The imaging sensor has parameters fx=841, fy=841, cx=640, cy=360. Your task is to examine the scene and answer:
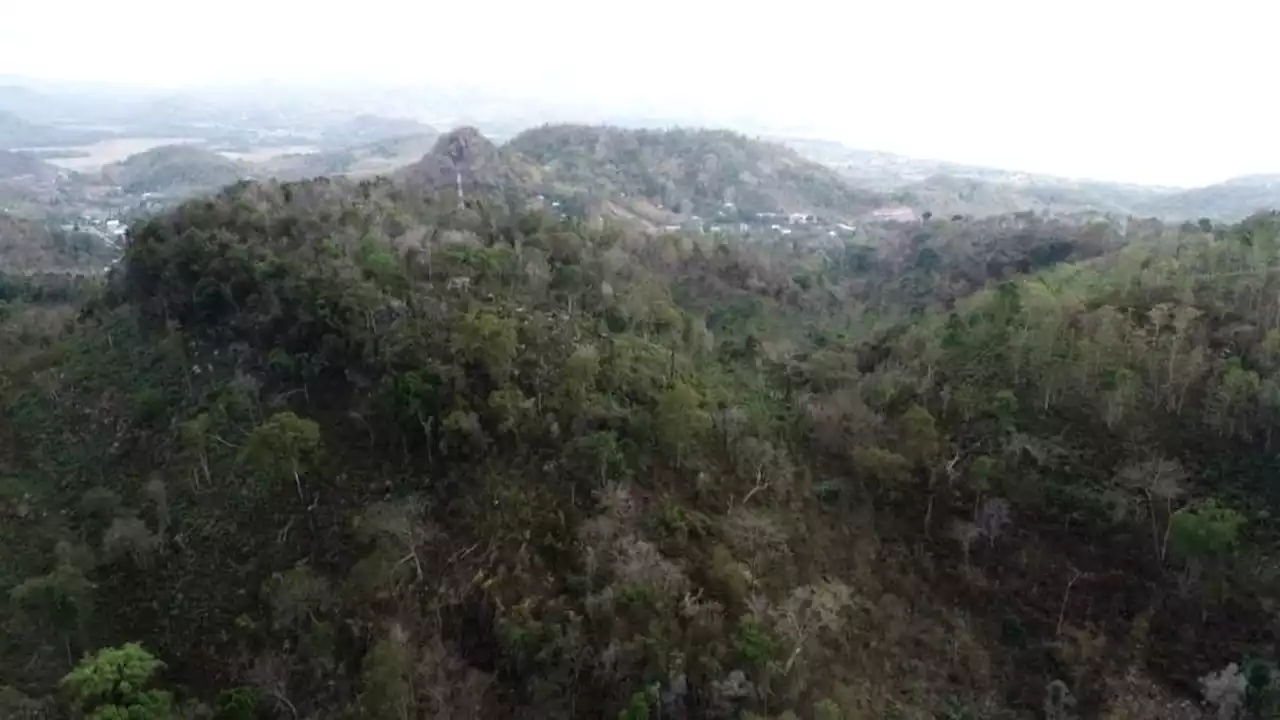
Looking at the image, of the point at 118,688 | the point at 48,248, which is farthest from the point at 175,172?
the point at 118,688

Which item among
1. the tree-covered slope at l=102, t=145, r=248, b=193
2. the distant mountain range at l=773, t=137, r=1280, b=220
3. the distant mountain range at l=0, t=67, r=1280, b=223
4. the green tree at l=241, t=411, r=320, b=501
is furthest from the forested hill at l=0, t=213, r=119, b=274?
the distant mountain range at l=773, t=137, r=1280, b=220

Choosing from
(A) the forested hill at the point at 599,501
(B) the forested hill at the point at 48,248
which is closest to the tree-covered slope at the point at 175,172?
(B) the forested hill at the point at 48,248

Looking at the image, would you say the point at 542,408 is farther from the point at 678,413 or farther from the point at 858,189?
the point at 858,189

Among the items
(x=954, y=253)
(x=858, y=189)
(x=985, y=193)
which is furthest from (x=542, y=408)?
(x=985, y=193)

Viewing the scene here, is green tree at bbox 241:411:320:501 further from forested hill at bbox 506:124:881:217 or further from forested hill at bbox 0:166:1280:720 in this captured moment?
forested hill at bbox 506:124:881:217

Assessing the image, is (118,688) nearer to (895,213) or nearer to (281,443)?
(281,443)
